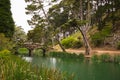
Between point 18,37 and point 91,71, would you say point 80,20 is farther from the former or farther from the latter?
point 18,37

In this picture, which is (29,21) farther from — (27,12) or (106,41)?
(106,41)

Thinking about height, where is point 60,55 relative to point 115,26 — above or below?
below

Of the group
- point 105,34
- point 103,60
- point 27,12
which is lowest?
point 103,60

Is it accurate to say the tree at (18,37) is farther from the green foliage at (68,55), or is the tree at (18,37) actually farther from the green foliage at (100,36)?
the green foliage at (100,36)

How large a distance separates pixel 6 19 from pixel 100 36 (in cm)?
2181

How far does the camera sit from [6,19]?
3100 cm

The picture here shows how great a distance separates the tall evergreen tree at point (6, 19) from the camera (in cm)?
3047

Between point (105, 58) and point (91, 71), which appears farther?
point (105, 58)

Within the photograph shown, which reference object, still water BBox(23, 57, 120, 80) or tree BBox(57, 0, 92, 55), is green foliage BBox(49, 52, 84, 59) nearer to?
tree BBox(57, 0, 92, 55)

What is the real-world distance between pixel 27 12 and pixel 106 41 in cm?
1390

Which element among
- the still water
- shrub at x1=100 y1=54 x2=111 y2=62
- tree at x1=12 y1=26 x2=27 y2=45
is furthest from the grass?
tree at x1=12 y1=26 x2=27 y2=45

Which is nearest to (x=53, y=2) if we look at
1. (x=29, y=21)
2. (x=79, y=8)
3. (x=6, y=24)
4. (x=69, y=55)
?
(x=79, y=8)

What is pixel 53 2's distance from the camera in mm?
44438

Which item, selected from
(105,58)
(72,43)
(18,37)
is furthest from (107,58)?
(18,37)
